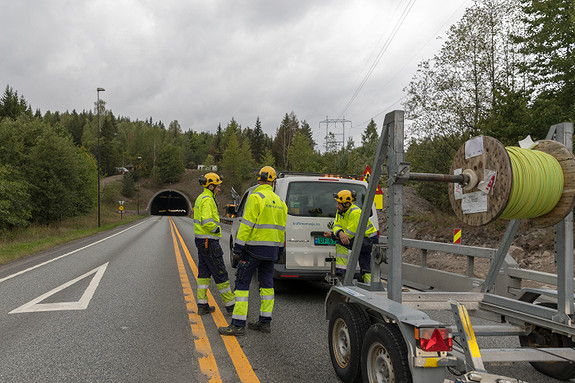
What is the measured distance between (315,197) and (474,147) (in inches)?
159

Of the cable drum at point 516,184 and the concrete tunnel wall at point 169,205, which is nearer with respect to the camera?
the cable drum at point 516,184

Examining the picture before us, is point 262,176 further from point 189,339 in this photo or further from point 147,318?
point 147,318

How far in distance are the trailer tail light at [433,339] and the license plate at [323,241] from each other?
4.21 metres

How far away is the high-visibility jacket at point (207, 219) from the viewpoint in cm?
586

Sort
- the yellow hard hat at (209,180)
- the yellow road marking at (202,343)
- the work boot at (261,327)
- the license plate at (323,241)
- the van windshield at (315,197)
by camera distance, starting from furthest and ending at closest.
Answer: the van windshield at (315,197) → the license plate at (323,241) → the yellow hard hat at (209,180) → the work boot at (261,327) → the yellow road marking at (202,343)

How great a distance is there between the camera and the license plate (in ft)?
22.5

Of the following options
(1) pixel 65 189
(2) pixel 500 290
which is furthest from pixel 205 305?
(1) pixel 65 189

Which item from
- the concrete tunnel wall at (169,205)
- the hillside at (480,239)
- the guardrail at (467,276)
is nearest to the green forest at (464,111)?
the hillside at (480,239)

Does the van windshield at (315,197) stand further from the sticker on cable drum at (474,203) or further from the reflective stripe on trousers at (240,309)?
the sticker on cable drum at (474,203)

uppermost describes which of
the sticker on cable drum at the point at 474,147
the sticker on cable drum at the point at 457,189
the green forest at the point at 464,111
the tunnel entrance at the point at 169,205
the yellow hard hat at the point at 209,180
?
the green forest at the point at 464,111

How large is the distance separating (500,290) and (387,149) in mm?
4240

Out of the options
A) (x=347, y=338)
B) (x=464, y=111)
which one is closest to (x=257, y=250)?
(x=347, y=338)

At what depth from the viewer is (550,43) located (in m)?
17.6

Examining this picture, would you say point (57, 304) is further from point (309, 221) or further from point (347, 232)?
point (347, 232)
